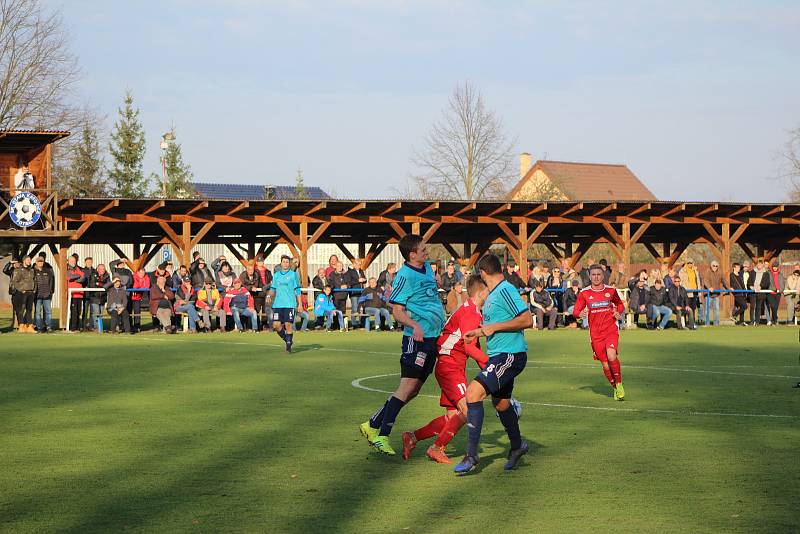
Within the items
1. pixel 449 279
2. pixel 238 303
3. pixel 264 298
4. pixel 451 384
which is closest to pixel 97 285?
pixel 238 303

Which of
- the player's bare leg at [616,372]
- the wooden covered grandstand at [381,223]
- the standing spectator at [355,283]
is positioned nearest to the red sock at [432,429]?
the player's bare leg at [616,372]

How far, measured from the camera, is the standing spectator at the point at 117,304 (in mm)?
28391

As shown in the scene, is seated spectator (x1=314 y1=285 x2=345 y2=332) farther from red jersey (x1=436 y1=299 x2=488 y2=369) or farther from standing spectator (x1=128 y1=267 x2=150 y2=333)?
red jersey (x1=436 y1=299 x2=488 y2=369)

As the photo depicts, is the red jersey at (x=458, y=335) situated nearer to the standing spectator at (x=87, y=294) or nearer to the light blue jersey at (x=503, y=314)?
the light blue jersey at (x=503, y=314)

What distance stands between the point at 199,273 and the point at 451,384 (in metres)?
20.6

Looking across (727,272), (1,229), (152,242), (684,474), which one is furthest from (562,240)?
(684,474)

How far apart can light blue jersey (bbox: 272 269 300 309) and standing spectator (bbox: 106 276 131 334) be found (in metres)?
8.63

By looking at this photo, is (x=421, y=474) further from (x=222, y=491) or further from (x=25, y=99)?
(x=25, y=99)

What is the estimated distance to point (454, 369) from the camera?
921 centimetres

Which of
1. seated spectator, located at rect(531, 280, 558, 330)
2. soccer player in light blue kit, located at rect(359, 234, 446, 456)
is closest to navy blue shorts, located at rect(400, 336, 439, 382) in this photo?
soccer player in light blue kit, located at rect(359, 234, 446, 456)

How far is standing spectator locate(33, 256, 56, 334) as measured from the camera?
2870 cm

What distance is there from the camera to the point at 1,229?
109 ft

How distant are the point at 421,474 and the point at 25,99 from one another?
159 feet

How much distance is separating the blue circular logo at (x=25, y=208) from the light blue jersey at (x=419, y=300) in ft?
78.8
